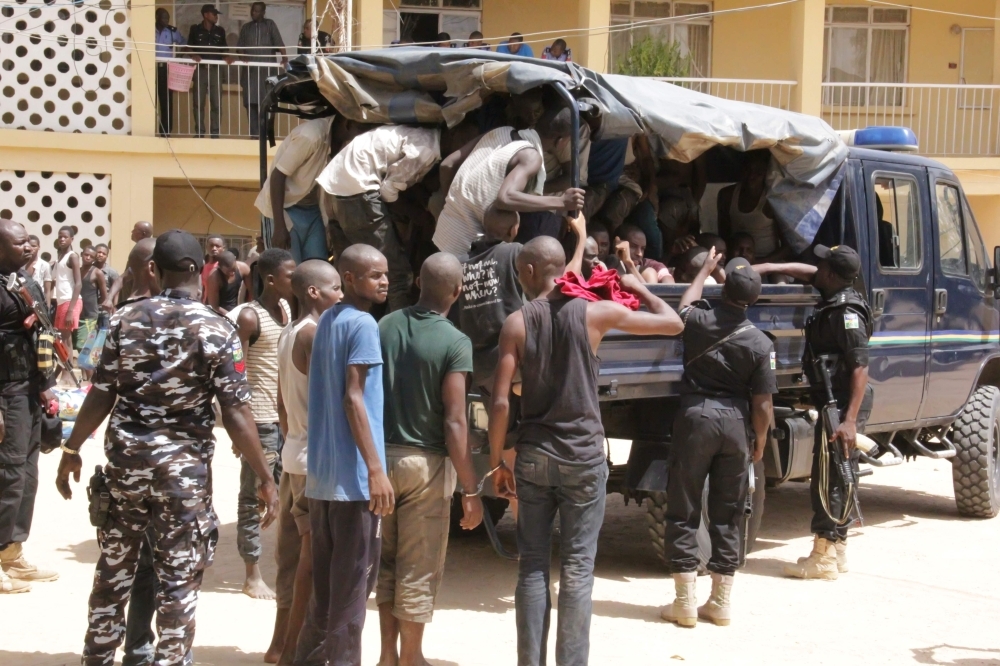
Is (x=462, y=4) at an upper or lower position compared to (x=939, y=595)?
upper

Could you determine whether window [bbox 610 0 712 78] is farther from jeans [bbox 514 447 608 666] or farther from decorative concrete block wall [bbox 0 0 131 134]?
jeans [bbox 514 447 608 666]

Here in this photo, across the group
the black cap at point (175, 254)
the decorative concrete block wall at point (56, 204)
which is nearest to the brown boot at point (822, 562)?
the black cap at point (175, 254)

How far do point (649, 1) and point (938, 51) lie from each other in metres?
4.88

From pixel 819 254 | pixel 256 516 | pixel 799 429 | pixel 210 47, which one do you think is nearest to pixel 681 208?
pixel 819 254

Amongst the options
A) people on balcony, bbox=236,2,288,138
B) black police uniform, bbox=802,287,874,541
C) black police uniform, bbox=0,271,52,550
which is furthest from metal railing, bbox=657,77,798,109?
black police uniform, bbox=0,271,52,550

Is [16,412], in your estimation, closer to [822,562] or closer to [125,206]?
[822,562]

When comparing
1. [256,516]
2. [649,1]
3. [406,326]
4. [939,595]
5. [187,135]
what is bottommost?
[939,595]

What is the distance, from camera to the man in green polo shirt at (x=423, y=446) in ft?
14.2

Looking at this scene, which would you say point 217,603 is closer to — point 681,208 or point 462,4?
point 681,208

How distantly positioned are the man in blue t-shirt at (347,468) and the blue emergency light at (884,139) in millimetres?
5086

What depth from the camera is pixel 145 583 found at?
4.36 meters

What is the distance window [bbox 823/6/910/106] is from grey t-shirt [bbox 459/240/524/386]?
15.1m

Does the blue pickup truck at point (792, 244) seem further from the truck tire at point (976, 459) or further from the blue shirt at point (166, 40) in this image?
the blue shirt at point (166, 40)

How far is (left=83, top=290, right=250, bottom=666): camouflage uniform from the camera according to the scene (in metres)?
4.03
